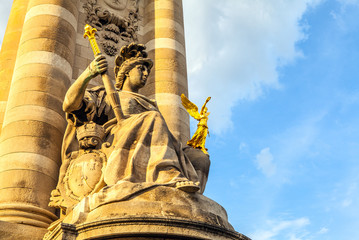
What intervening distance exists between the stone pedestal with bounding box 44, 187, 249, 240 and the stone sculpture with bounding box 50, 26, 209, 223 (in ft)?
0.49

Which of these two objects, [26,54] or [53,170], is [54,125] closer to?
[53,170]

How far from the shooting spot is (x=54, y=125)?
9.56 m

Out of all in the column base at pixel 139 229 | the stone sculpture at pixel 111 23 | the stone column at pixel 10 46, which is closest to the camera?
the column base at pixel 139 229

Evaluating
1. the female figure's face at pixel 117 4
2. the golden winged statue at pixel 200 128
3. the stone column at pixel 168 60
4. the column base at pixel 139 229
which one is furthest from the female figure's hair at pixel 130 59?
the female figure's face at pixel 117 4

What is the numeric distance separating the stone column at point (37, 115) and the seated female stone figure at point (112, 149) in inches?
36.8

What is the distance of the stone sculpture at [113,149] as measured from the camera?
685 cm

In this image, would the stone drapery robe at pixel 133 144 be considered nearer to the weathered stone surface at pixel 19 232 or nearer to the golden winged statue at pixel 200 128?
the weathered stone surface at pixel 19 232

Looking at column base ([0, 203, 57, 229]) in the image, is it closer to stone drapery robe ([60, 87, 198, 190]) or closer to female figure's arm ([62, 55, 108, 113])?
stone drapery robe ([60, 87, 198, 190])

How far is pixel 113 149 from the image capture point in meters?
7.39

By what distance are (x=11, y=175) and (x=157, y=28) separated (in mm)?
6599

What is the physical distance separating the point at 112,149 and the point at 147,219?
75.4 inches

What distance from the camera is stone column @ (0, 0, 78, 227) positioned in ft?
27.8

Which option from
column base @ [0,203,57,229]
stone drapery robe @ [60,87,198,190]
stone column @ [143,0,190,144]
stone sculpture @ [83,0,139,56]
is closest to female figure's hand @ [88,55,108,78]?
stone drapery robe @ [60,87,198,190]

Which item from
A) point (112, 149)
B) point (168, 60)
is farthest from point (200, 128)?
point (168, 60)
